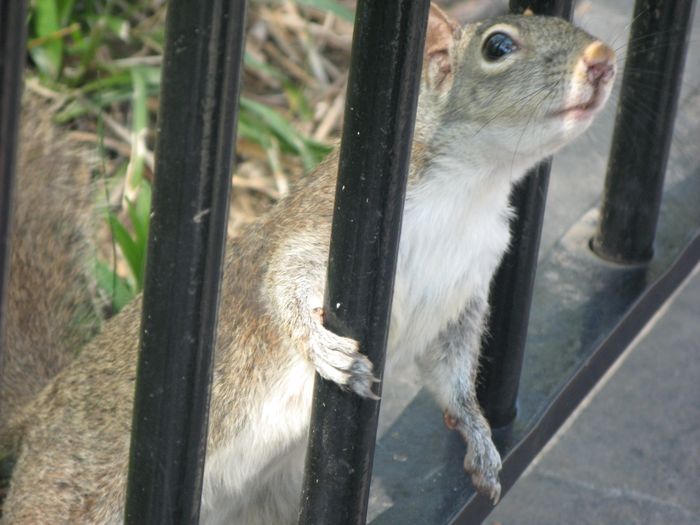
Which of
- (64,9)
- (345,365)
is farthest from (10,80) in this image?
(64,9)

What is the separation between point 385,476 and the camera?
195cm

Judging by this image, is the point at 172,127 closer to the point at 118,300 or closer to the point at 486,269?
the point at 486,269

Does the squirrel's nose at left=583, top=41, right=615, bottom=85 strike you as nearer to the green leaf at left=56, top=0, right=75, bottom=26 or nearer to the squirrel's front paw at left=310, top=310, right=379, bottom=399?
the squirrel's front paw at left=310, top=310, right=379, bottom=399

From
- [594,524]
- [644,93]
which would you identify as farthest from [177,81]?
[594,524]

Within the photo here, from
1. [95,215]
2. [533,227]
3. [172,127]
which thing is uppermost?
[172,127]

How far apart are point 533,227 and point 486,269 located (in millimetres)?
179

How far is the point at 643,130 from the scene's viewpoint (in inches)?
89.0

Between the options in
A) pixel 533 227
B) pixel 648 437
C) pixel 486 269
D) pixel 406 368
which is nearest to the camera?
pixel 533 227

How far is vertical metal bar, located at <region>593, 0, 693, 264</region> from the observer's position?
2.14m

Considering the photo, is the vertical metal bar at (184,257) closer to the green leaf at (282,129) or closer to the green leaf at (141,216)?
the green leaf at (141,216)

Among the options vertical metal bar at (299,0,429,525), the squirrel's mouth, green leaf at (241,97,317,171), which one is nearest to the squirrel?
the squirrel's mouth

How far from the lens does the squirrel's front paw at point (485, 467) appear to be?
191cm

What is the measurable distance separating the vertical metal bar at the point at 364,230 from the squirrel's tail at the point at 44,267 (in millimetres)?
1021

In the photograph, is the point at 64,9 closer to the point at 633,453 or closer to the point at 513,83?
the point at 513,83
